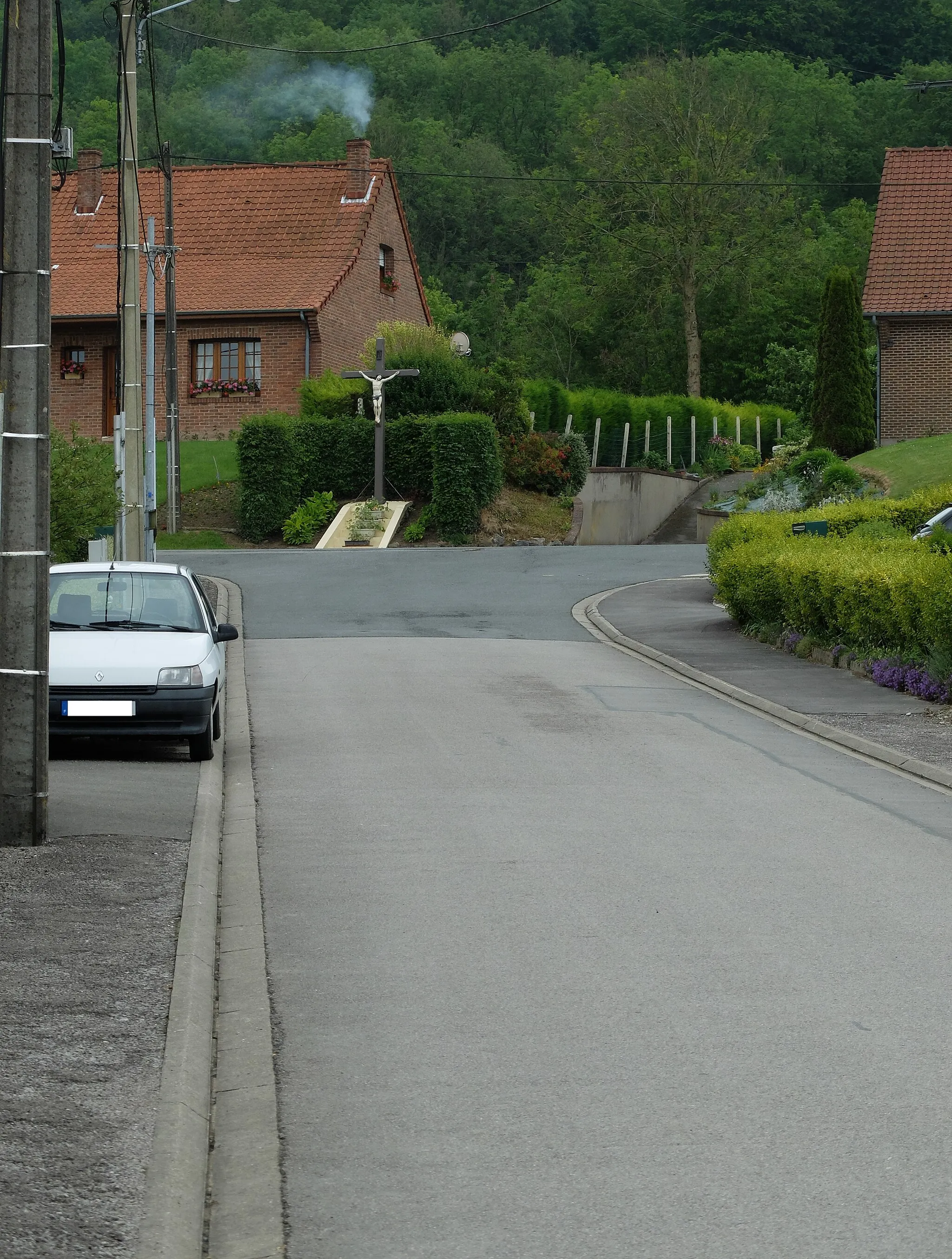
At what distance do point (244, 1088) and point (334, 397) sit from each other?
39236 millimetres

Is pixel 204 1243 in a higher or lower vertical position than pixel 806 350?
lower

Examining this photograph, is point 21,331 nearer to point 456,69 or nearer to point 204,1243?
point 204,1243

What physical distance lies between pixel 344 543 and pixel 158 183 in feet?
68.3

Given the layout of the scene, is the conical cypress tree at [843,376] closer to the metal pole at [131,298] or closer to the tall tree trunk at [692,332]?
the tall tree trunk at [692,332]

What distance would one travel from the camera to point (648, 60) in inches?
3031

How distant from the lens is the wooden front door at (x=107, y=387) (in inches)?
2030

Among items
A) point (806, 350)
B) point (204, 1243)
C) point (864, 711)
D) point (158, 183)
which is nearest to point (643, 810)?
point (864, 711)

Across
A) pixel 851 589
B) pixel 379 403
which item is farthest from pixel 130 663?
pixel 379 403

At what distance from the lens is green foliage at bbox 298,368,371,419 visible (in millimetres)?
44062

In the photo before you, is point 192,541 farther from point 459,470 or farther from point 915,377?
point 915,377

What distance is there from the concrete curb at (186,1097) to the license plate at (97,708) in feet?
13.7

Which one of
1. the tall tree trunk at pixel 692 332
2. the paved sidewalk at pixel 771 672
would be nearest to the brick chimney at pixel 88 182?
the tall tree trunk at pixel 692 332

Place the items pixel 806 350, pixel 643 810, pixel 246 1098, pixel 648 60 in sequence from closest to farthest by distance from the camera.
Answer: pixel 246 1098, pixel 643 810, pixel 806 350, pixel 648 60

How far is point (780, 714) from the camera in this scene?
16469 millimetres
